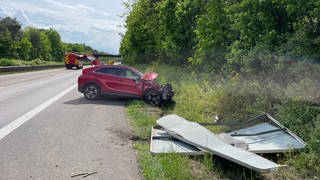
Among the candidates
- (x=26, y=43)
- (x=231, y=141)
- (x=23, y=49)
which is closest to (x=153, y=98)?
(x=231, y=141)

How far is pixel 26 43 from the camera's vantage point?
104 metres

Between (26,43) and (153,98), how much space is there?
317ft

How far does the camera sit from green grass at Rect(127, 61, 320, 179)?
6.13 metres

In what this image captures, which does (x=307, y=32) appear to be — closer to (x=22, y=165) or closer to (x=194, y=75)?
(x=22, y=165)

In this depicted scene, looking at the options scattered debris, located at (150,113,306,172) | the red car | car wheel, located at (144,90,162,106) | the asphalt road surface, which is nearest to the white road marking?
the asphalt road surface

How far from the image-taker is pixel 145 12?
→ 3788 centimetres

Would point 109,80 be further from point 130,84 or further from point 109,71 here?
point 130,84

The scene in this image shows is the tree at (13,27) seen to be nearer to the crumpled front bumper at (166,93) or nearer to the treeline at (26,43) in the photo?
the treeline at (26,43)

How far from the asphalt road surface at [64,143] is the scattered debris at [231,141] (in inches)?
32.3

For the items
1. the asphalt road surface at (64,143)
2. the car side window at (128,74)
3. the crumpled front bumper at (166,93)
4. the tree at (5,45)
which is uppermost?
the tree at (5,45)

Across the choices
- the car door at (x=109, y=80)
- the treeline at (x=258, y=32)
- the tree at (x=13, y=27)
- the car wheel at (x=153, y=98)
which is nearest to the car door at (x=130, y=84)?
the car door at (x=109, y=80)

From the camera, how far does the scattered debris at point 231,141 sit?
6219 mm

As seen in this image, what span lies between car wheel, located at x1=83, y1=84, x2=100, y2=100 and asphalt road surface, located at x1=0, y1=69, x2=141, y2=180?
235 cm

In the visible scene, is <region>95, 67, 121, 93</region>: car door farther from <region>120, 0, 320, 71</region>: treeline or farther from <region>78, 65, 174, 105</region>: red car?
<region>120, 0, 320, 71</region>: treeline
